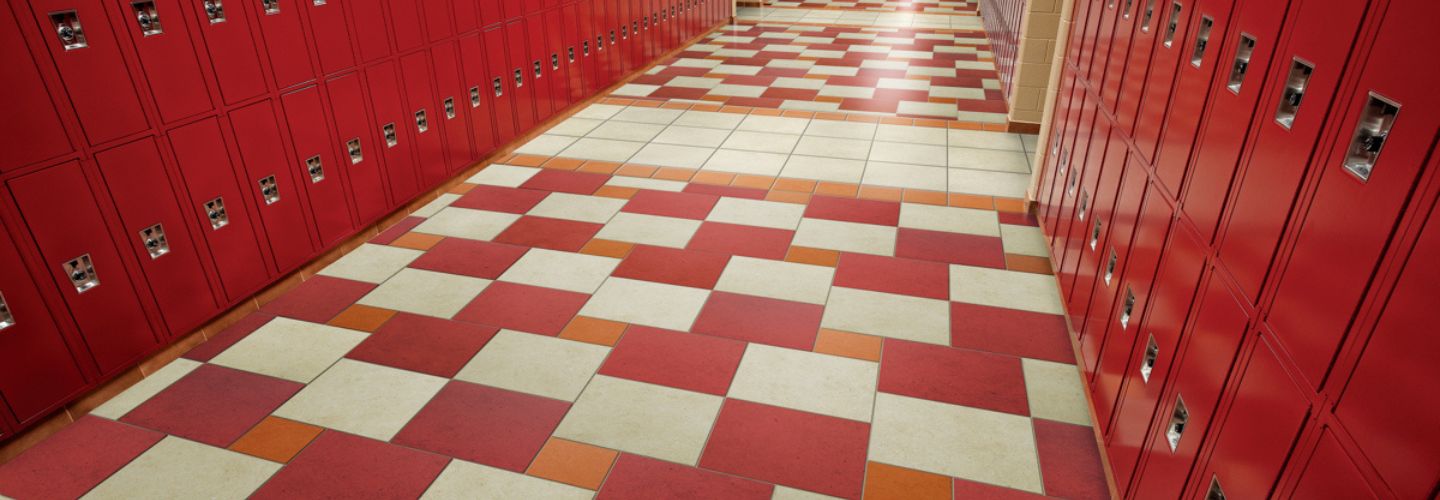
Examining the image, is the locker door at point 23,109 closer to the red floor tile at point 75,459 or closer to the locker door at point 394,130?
the red floor tile at point 75,459

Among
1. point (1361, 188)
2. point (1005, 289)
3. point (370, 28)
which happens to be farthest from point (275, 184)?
point (1361, 188)

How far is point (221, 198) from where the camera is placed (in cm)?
320

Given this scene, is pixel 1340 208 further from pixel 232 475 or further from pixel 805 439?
pixel 232 475

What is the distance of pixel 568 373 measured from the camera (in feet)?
9.53

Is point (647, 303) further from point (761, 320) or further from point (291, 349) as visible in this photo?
point (291, 349)

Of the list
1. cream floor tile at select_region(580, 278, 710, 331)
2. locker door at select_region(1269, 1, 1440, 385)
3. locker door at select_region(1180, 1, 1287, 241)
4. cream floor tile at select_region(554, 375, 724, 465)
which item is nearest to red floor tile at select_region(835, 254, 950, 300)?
cream floor tile at select_region(580, 278, 710, 331)

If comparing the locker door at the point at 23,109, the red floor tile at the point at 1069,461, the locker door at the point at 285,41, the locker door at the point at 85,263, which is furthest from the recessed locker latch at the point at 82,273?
the red floor tile at the point at 1069,461

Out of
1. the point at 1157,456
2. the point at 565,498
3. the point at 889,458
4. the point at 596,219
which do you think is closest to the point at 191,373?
the point at 565,498

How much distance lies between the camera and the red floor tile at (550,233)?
4012 millimetres

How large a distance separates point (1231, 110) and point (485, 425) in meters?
2.45

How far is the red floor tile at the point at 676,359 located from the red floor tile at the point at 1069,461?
1137 mm

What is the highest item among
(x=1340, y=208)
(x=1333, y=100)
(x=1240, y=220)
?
(x=1333, y=100)

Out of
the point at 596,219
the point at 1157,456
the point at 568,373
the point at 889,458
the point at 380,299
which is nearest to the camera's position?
the point at 1157,456

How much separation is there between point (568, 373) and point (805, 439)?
0.98 meters
